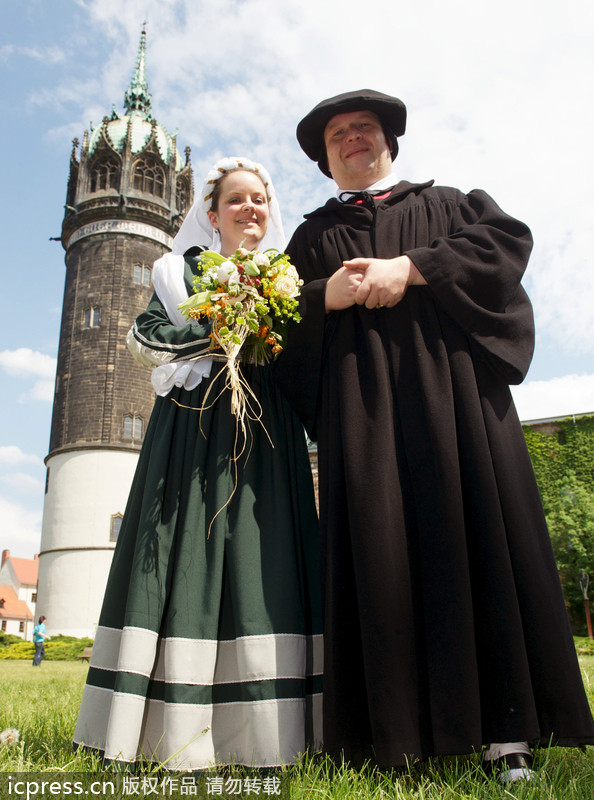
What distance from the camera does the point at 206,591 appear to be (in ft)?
9.13

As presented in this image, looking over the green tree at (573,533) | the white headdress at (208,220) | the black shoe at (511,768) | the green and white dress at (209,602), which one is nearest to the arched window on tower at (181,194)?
the green tree at (573,533)

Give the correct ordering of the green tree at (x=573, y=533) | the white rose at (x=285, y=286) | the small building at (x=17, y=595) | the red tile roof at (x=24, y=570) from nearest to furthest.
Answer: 1. the white rose at (x=285, y=286)
2. the green tree at (x=573, y=533)
3. the small building at (x=17, y=595)
4. the red tile roof at (x=24, y=570)

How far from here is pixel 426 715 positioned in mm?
2271

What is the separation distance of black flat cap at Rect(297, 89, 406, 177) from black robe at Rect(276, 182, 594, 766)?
544mm

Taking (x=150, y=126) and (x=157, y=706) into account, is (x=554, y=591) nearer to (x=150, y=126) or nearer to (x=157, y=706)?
(x=157, y=706)

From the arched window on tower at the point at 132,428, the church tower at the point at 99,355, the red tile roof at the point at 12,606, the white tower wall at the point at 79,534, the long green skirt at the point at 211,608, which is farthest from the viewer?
the red tile roof at the point at 12,606

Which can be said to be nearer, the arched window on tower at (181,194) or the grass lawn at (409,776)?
the grass lawn at (409,776)

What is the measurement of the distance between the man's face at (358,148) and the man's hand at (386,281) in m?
0.75

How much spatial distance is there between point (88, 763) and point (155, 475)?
118 centimetres

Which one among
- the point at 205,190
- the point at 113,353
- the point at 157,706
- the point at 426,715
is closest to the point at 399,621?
the point at 426,715

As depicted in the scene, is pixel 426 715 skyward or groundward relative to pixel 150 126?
groundward

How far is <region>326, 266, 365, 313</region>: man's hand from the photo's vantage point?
2.80 meters

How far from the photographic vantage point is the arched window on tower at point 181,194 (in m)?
36.8

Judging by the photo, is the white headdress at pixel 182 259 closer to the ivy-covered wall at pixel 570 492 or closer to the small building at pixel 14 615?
the ivy-covered wall at pixel 570 492
